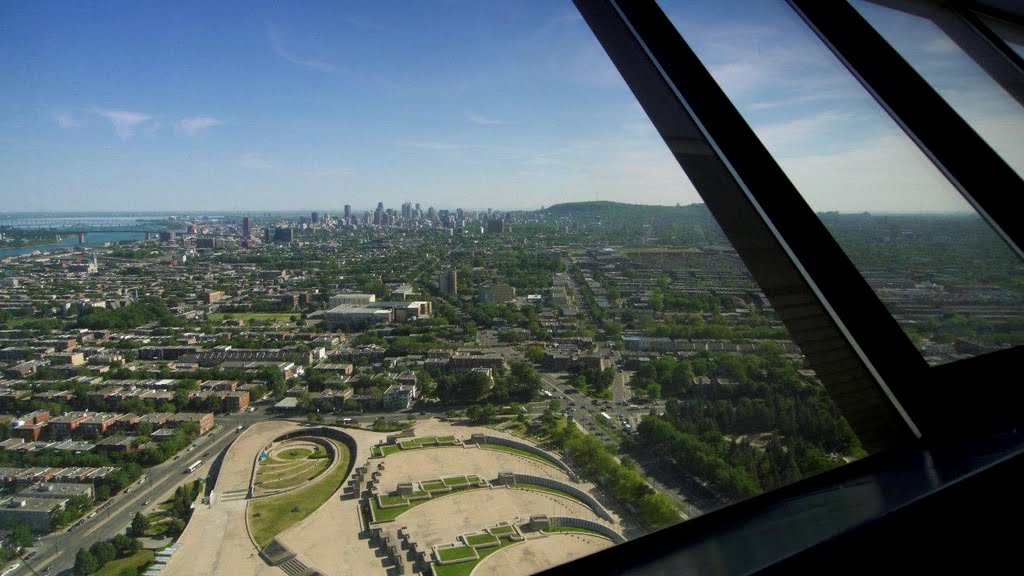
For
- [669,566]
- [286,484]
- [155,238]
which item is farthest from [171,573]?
[155,238]

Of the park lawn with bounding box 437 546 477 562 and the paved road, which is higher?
the paved road

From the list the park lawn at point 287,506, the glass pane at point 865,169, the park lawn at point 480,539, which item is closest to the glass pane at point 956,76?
the glass pane at point 865,169

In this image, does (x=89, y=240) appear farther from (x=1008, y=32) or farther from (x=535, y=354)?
(x=1008, y=32)

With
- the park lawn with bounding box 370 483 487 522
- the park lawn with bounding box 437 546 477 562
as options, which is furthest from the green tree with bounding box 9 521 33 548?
the park lawn with bounding box 437 546 477 562

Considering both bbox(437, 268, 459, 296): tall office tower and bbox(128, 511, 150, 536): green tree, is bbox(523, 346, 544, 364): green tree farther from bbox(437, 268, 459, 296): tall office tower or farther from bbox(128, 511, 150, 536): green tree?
bbox(128, 511, 150, 536): green tree

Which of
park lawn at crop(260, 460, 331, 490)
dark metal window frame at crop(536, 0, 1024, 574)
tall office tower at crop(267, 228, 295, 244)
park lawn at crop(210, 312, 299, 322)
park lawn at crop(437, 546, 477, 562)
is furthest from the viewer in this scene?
tall office tower at crop(267, 228, 295, 244)

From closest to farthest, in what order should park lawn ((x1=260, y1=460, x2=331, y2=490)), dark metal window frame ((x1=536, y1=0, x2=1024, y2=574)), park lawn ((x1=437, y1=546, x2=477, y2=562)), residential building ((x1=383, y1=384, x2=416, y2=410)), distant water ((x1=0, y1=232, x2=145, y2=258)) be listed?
dark metal window frame ((x1=536, y1=0, x2=1024, y2=574)) < park lawn ((x1=437, y1=546, x2=477, y2=562)) < park lawn ((x1=260, y1=460, x2=331, y2=490)) < distant water ((x1=0, y1=232, x2=145, y2=258)) < residential building ((x1=383, y1=384, x2=416, y2=410))

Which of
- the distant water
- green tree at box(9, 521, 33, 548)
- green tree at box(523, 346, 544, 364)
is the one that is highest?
the distant water
